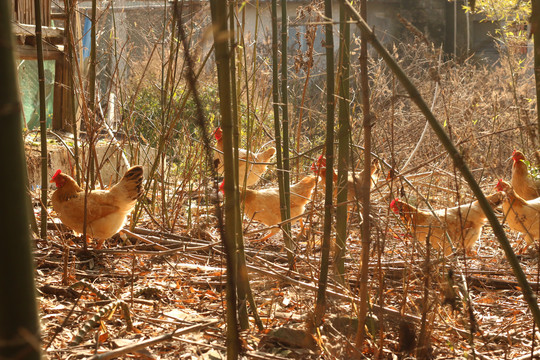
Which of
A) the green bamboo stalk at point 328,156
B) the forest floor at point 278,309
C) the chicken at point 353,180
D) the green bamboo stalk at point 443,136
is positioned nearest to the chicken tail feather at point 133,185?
the forest floor at point 278,309

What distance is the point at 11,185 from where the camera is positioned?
590mm

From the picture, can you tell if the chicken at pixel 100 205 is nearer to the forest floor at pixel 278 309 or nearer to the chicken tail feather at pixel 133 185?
the chicken tail feather at pixel 133 185

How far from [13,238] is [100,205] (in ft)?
10.2

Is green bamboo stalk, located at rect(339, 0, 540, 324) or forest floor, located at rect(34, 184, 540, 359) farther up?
green bamboo stalk, located at rect(339, 0, 540, 324)

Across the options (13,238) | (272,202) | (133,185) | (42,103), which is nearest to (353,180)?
(13,238)

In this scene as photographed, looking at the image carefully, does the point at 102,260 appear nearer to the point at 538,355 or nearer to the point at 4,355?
the point at 538,355

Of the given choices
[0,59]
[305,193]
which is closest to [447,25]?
[305,193]

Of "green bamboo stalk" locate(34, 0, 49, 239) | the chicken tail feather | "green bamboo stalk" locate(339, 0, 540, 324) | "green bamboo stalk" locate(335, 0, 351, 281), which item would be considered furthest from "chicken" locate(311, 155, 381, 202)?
"green bamboo stalk" locate(34, 0, 49, 239)

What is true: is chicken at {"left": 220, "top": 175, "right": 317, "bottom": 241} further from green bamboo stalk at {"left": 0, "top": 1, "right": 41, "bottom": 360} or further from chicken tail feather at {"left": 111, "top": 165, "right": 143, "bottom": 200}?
green bamboo stalk at {"left": 0, "top": 1, "right": 41, "bottom": 360}

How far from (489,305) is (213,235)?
2.09m

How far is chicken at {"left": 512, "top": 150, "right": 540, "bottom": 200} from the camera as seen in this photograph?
15.1 ft

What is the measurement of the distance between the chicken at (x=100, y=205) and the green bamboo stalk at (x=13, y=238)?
9.80 feet

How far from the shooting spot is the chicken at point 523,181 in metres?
4.60

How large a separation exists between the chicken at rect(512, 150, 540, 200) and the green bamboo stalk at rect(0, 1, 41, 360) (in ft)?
14.9
